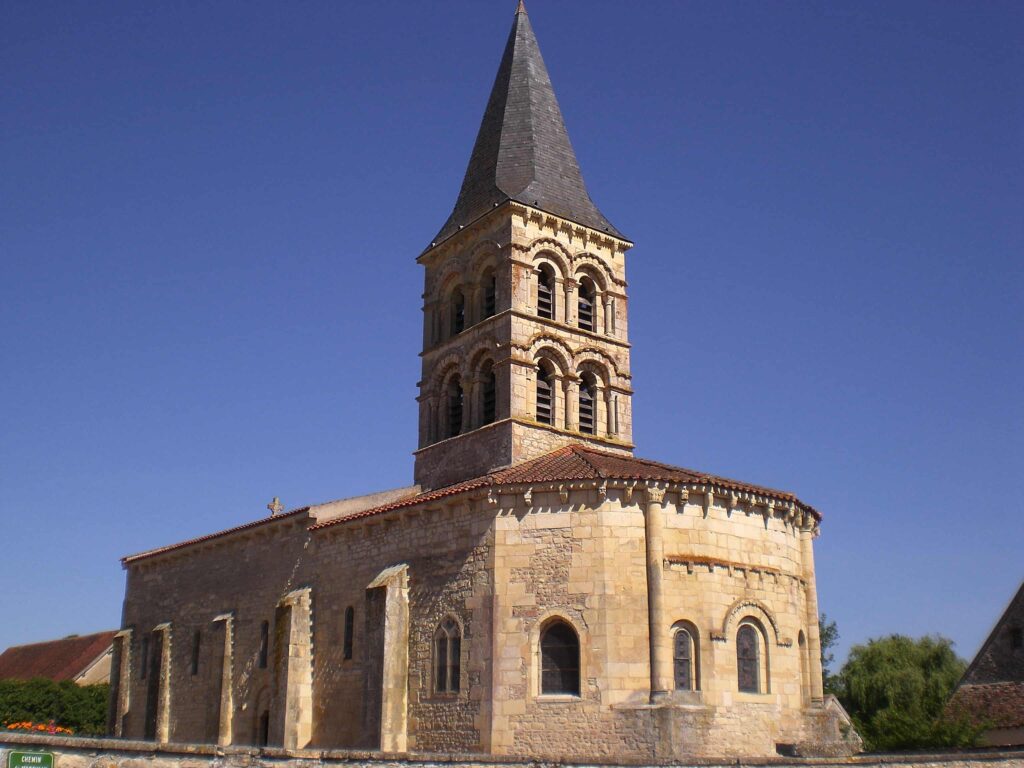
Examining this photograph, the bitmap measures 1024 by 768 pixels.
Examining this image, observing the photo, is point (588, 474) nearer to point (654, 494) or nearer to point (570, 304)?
point (654, 494)

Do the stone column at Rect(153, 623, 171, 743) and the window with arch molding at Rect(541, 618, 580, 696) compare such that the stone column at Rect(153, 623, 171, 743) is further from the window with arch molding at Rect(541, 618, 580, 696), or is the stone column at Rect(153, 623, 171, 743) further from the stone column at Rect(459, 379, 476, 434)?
the window with arch molding at Rect(541, 618, 580, 696)

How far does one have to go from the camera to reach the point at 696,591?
2044 centimetres

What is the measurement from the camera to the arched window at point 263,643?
26.4 m

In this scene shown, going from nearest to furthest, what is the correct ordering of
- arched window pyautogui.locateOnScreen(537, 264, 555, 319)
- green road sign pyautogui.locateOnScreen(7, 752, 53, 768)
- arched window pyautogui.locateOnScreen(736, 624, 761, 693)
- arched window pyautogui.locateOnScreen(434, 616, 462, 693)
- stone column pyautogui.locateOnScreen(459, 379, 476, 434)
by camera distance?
green road sign pyautogui.locateOnScreen(7, 752, 53, 768), arched window pyautogui.locateOnScreen(736, 624, 761, 693), arched window pyautogui.locateOnScreen(434, 616, 462, 693), stone column pyautogui.locateOnScreen(459, 379, 476, 434), arched window pyautogui.locateOnScreen(537, 264, 555, 319)

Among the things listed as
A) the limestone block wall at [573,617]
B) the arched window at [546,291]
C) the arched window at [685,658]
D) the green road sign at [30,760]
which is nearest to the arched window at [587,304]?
the arched window at [546,291]

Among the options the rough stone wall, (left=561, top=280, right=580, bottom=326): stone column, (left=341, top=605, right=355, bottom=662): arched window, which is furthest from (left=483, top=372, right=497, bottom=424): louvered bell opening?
(left=341, top=605, right=355, bottom=662): arched window

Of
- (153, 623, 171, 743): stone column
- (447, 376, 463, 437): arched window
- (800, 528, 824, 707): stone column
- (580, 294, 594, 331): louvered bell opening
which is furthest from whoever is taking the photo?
(153, 623, 171, 743): stone column

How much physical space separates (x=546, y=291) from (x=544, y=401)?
3.13 meters

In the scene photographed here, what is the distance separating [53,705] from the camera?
37.2 metres

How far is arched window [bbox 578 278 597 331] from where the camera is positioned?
28859 millimetres

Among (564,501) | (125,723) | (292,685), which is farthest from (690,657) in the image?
(125,723)

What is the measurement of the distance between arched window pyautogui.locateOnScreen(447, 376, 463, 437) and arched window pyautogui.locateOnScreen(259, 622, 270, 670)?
686cm

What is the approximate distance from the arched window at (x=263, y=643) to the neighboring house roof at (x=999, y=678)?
16640mm

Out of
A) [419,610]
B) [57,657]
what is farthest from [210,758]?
[57,657]
